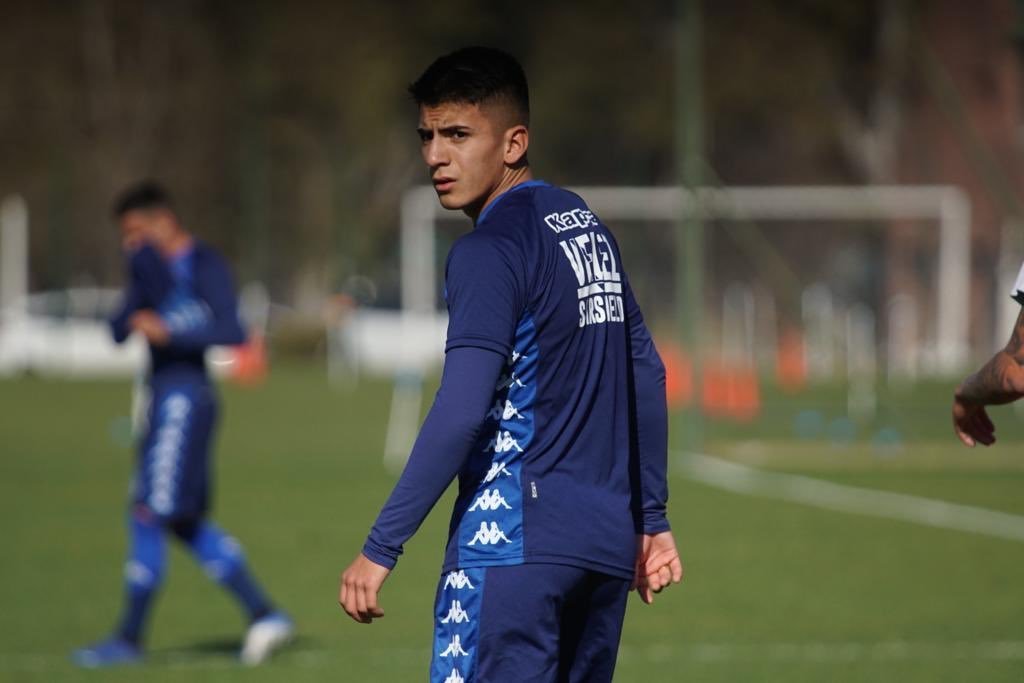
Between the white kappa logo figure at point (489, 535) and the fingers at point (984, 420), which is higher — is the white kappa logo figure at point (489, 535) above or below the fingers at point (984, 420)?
below

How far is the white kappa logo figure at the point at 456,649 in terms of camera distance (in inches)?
160

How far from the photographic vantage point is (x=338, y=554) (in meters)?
12.3

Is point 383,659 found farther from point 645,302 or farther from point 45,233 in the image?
point 45,233

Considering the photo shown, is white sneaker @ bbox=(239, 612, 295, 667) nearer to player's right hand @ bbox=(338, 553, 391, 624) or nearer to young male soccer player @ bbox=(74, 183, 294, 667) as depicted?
young male soccer player @ bbox=(74, 183, 294, 667)

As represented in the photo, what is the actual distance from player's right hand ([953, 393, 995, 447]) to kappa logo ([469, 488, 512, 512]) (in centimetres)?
133

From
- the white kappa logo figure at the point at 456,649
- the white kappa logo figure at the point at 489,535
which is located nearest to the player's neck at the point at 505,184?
the white kappa logo figure at the point at 489,535

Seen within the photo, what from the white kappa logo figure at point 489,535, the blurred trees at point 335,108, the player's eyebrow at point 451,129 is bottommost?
the white kappa logo figure at point 489,535

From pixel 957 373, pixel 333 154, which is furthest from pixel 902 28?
pixel 333 154

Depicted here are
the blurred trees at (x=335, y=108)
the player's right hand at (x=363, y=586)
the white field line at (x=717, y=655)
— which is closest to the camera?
the player's right hand at (x=363, y=586)

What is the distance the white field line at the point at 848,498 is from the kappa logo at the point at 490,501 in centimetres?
930

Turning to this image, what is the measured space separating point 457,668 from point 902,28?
23.9 meters

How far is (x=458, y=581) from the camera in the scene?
409cm

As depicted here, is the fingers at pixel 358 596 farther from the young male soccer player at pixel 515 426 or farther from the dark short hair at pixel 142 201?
the dark short hair at pixel 142 201

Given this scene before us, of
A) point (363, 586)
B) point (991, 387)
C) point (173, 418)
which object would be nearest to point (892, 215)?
point (173, 418)
